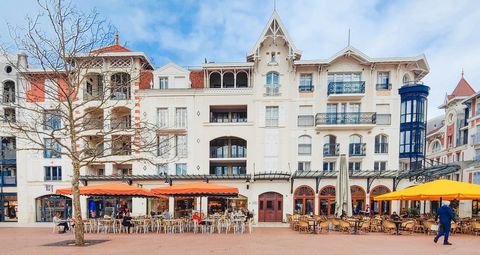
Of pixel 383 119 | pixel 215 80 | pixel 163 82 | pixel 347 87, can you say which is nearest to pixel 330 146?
pixel 383 119

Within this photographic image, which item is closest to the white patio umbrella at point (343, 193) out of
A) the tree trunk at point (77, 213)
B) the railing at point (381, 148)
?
the railing at point (381, 148)

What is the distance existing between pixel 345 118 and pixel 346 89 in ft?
7.78

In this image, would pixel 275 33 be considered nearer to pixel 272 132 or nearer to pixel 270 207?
pixel 272 132

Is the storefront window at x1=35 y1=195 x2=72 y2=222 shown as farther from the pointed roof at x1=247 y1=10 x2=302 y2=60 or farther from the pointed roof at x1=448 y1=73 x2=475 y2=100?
the pointed roof at x1=448 y1=73 x2=475 y2=100

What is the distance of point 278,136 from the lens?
24500mm

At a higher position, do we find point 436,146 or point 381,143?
point 381,143

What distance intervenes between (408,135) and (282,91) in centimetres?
1098

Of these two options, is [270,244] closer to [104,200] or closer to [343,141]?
[343,141]

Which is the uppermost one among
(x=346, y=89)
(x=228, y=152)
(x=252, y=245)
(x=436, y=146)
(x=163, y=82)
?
(x=163, y=82)

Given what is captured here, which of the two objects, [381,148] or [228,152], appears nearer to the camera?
[381,148]

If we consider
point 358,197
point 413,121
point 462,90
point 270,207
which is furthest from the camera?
point 462,90

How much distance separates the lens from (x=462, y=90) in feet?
125

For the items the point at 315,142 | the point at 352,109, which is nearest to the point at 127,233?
the point at 315,142

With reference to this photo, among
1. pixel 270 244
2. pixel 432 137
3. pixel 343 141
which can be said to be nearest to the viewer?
pixel 270 244
